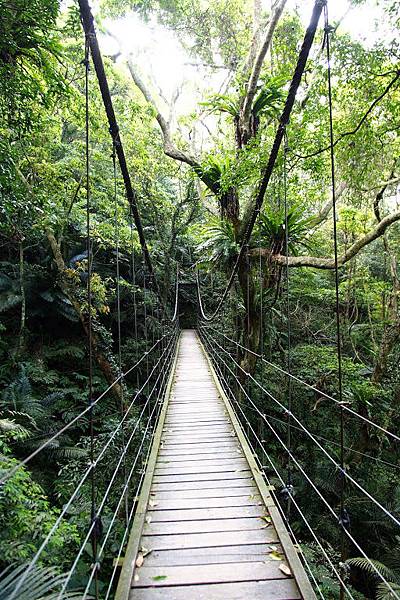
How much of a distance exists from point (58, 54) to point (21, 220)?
10.7ft

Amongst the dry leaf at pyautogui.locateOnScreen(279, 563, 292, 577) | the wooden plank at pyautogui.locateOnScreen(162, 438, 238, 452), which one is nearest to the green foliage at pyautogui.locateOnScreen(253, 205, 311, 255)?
the wooden plank at pyautogui.locateOnScreen(162, 438, 238, 452)

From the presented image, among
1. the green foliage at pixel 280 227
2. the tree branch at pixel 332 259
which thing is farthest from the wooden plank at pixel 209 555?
the green foliage at pixel 280 227

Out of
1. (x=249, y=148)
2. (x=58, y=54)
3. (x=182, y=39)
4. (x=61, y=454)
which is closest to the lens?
(x=58, y=54)

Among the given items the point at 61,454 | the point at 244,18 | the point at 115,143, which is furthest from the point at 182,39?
the point at 61,454

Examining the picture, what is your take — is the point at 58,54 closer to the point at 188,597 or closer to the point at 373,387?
the point at 188,597

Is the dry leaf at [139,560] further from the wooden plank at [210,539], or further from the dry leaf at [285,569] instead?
the dry leaf at [285,569]

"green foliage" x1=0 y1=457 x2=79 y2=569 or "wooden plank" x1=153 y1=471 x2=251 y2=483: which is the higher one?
"wooden plank" x1=153 y1=471 x2=251 y2=483

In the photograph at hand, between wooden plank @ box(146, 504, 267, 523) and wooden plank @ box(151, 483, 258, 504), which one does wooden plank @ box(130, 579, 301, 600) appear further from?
wooden plank @ box(151, 483, 258, 504)

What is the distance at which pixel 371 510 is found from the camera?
5098mm

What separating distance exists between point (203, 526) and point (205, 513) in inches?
4.1

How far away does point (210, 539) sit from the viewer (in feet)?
4.93

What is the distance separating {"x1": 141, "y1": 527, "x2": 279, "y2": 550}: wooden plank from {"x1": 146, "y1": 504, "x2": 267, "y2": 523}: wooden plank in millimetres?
120

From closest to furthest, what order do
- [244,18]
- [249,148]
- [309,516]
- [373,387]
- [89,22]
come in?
[89,22], [249,148], [373,387], [309,516], [244,18]

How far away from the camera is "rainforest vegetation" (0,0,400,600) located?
2.57 meters
